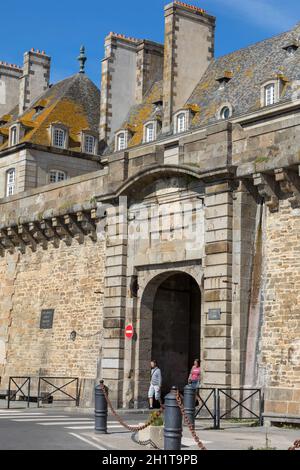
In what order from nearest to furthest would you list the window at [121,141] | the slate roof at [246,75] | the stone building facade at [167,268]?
the stone building facade at [167,268]
the slate roof at [246,75]
the window at [121,141]

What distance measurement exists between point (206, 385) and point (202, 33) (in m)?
23.1

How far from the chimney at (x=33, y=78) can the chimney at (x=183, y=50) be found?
35.1 feet

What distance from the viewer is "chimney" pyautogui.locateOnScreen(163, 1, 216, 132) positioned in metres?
36.1

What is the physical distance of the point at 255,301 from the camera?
58.0 feet

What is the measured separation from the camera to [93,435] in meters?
13.3

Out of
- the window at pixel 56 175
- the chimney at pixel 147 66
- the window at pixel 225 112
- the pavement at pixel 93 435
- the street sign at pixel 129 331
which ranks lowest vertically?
the pavement at pixel 93 435

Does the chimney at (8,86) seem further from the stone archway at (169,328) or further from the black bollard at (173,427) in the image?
the black bollard at (173,427)

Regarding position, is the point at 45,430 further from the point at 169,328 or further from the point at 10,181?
the point at 10,181

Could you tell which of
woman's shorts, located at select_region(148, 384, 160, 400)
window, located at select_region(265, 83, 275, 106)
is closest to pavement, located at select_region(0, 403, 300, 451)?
woman's shorts, located at select_region(148, 384, 160, 400)

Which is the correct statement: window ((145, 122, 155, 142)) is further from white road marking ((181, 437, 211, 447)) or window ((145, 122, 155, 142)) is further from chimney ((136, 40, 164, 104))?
white road marking ((181, 437, 211, 447))

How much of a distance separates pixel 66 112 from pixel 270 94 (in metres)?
13.1

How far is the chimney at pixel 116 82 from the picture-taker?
41.0 meters

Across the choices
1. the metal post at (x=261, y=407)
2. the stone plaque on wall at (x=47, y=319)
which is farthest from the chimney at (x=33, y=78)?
the metal post at (x=261, y=407)
